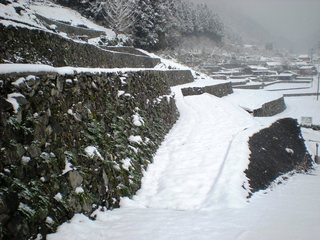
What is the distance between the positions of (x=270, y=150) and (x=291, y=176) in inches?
65.9

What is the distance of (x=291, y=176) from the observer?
12141mm

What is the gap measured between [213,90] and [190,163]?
2033 cm

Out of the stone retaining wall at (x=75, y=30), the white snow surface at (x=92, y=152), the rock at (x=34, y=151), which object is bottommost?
the stone retaining wall at (x=75, y=30)

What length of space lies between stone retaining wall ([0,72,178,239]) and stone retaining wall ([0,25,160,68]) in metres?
3.15

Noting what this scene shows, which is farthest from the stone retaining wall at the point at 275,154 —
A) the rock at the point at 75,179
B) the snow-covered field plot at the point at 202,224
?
the rock at the point at 75,179

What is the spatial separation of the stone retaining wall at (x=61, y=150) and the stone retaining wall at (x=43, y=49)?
315 cm

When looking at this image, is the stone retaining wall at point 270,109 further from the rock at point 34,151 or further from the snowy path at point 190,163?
the rock at point 34,151

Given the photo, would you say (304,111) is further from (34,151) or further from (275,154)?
(34,151)

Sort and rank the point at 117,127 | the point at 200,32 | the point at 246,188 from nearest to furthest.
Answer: the point at 117,127 < the point at 246,188 < the point at 200,32

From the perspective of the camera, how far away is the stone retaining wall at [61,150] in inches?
176

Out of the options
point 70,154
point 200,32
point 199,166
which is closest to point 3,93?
point 70,154

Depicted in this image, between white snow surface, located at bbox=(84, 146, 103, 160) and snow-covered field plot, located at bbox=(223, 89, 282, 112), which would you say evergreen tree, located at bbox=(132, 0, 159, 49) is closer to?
snow-covered field plot, located at bbox=(223, 89, 282, 112)

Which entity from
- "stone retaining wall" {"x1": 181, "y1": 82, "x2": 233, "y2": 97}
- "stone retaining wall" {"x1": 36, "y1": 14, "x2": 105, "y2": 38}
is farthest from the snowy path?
"stone retaining wall" {"x1": 36, "y1": 14, "x2": 105, "y2": 38}

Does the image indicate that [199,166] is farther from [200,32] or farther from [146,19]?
[200,32]
